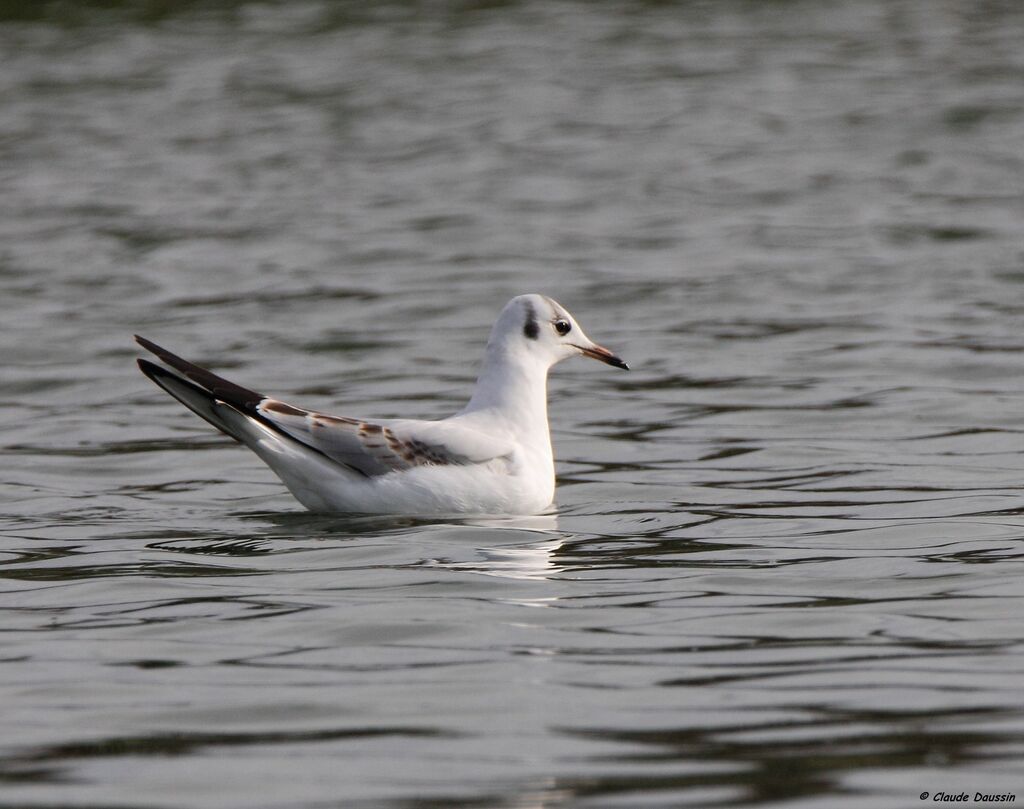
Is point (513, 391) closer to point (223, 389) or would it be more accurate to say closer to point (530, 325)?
point (530, 325)

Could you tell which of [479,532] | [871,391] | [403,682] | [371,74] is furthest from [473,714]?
[371,74]

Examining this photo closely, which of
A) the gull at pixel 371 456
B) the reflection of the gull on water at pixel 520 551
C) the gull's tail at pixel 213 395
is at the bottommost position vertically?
the reflection of the gull on water at pixel 520 551

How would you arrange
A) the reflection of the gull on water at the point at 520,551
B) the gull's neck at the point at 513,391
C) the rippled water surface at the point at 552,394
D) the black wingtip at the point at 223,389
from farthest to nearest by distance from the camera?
1. the gull's neck at the point at 513,391
2. the black wingtip at the point at 223,389
3. the reflection of the gull on water at the point at 520,551
4. the rippled water surface at the point at 552,394

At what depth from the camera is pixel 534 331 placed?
9117 millimetres

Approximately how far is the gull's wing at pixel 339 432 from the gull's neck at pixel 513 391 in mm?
446

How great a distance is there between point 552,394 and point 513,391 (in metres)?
3.53

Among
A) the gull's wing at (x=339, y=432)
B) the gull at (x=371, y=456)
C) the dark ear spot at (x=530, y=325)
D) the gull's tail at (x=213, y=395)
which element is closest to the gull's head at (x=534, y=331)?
the dark ear spot at (x=530, y=325)

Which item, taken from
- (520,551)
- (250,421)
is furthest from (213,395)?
(520,551)

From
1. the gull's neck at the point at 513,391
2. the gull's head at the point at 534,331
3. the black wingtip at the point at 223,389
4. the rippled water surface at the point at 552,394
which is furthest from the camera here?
the gull's head at the point at 534,331

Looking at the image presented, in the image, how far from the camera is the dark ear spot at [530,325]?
9.09 meters

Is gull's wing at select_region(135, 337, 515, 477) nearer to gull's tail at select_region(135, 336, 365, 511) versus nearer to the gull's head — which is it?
gull's tail at select_region(135, 336, 365, 511)

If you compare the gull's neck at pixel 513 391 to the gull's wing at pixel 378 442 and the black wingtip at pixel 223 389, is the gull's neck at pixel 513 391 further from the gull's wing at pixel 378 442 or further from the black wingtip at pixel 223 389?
the black wingtip at pixel 223 389

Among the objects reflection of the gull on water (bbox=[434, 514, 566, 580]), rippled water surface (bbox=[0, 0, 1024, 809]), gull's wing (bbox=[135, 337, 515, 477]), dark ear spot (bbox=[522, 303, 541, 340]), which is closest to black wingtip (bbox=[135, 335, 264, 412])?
gull's wing (bbox=[135, 337, 515, 477])

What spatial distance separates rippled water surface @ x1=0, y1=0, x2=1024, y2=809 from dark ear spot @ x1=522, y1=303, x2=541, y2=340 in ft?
2.62
